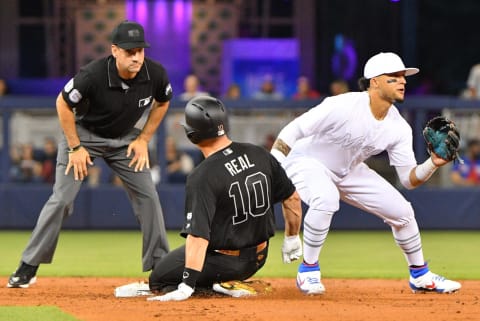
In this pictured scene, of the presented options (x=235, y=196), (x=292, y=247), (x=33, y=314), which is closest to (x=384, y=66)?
(x=292, y=247)

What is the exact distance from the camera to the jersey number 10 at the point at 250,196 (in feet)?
22.3

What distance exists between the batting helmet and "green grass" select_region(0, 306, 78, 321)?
1424 mm

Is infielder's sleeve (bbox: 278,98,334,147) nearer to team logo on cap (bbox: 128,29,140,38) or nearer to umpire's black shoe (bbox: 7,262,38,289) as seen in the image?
team logo on cap (bbox: 128,29,140,38)

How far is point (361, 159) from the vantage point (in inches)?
310

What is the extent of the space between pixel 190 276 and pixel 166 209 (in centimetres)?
630

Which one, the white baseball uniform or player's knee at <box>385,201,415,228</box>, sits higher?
the white baseball uniform

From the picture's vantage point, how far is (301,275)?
24.7 ft

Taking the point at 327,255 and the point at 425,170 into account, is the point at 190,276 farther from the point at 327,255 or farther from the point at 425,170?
the point at 327,255

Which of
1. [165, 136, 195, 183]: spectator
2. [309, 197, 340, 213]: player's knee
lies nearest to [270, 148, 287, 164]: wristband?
[309, 197, 340, 213]: player's knee

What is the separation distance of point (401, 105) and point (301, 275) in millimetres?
5835

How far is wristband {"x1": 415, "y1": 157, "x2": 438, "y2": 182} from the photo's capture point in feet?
24.4

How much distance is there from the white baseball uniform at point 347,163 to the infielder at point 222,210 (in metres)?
0.39

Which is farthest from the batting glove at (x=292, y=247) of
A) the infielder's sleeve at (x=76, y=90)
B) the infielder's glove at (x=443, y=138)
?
the infielder's sleeve at (x=76, y=90)

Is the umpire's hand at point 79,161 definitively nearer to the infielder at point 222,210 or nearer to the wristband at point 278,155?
the infielder at point 222,210
